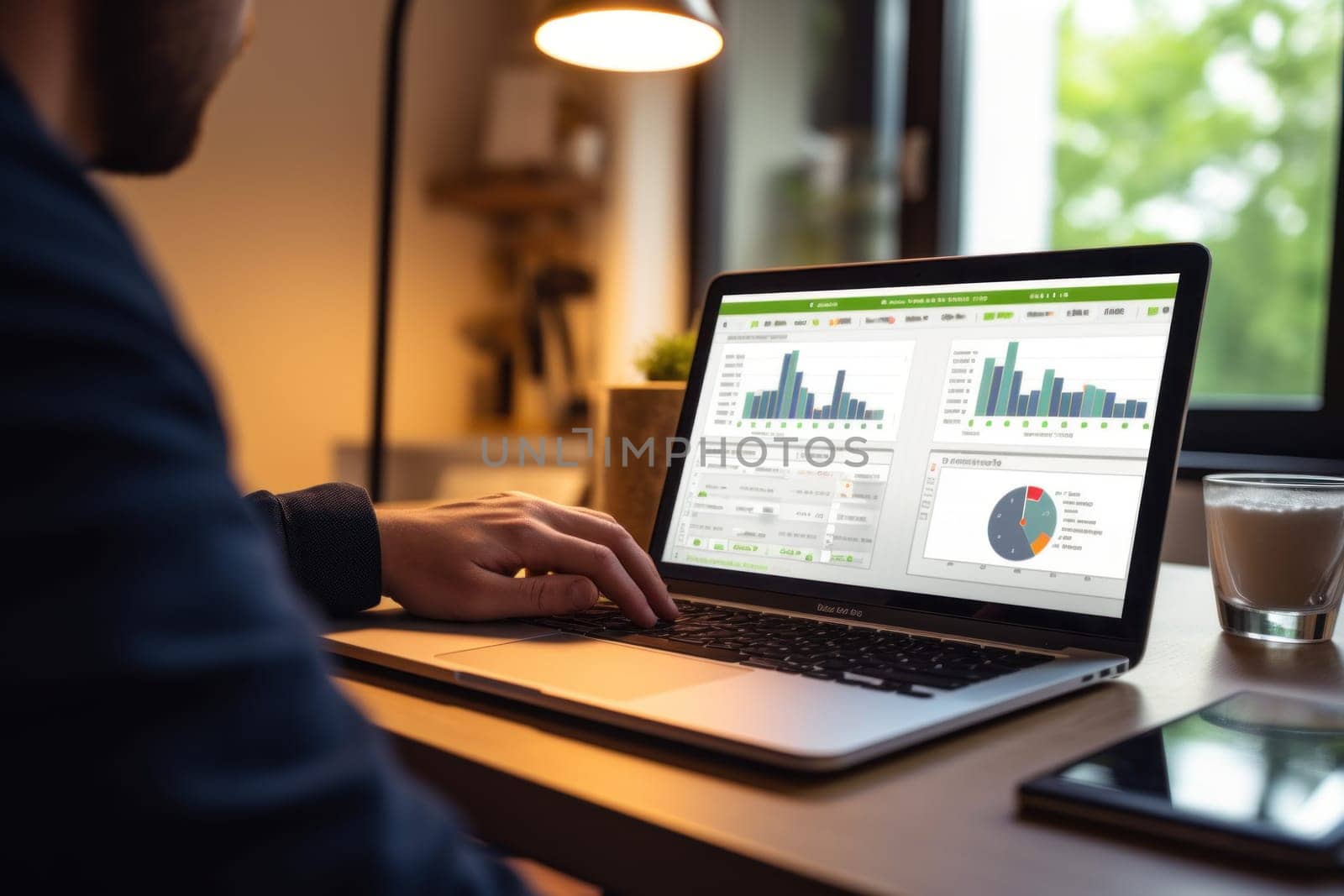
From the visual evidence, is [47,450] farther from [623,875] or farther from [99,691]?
[623,875]

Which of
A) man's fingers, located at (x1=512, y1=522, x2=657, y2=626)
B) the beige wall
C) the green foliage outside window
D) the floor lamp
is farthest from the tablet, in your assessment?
the green foliage outside window

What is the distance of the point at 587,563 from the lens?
0.75m

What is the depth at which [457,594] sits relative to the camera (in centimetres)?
77

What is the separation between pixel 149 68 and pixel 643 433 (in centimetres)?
58

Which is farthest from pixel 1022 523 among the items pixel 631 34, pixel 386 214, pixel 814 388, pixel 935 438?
pixel 386 214

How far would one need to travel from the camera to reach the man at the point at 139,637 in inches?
10.6

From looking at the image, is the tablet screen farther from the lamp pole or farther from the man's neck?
the lamp pole

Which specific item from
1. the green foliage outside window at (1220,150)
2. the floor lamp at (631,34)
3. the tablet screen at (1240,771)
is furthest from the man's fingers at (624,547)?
the green foliage outside window at (1220,150)

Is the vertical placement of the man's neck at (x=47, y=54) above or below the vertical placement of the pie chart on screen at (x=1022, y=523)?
above

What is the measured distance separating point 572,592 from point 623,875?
34cm

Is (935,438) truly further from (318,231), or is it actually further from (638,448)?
(318,231)

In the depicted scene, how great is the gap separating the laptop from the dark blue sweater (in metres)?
0.22

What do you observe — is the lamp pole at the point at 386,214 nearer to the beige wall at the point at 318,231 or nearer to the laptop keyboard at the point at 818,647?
the beige wall at the point at 318,231

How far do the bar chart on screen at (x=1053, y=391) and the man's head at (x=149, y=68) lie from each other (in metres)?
0.51
